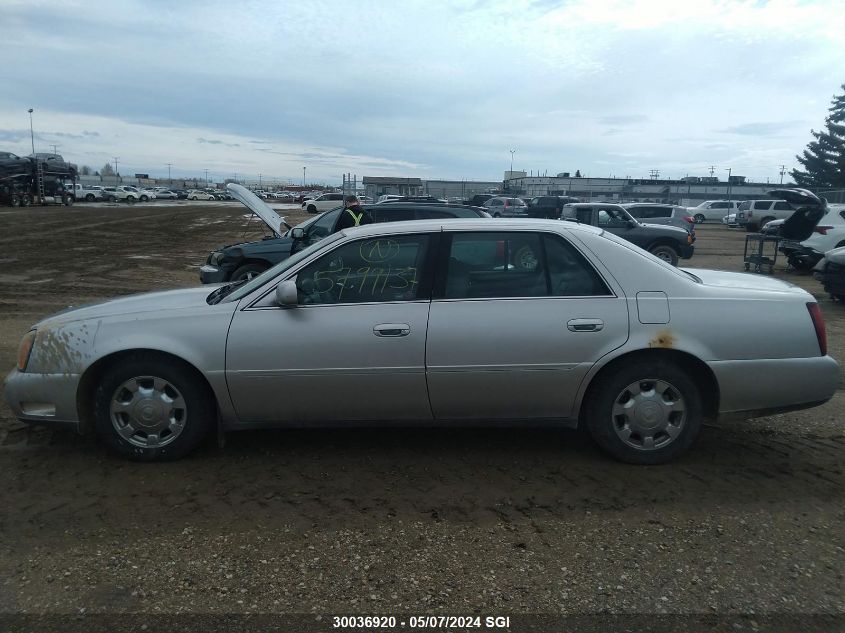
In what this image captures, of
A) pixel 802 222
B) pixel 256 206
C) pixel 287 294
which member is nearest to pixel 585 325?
pixel 287 294

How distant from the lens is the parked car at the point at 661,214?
21856 mm

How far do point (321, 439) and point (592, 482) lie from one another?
1873 mm

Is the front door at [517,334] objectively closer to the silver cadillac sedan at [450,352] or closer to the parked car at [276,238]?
the silver cadillac sedan at [450,352]

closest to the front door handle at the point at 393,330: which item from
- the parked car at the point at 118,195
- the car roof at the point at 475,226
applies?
the car roof at the point at 475,226

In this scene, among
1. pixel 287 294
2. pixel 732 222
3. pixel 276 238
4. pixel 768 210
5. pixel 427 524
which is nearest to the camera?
pixel 427 524

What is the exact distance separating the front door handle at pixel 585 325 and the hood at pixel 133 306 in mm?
2374

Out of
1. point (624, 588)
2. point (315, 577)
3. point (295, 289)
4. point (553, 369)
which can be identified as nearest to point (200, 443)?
point (295, 289)

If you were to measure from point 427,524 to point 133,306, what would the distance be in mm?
2462

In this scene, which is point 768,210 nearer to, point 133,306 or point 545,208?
point 545,208

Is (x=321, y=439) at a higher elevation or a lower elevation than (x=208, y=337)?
lower

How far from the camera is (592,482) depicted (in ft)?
13.2

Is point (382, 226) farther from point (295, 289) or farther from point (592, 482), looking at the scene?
point (592, 482)

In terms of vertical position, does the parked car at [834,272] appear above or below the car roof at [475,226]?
below

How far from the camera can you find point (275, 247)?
1011cm
